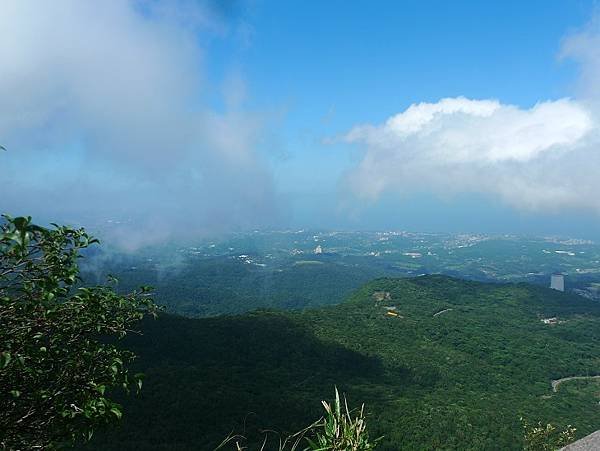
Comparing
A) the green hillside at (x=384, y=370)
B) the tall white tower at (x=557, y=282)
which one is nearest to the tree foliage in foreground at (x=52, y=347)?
the green hillside at (x=384, y=370)

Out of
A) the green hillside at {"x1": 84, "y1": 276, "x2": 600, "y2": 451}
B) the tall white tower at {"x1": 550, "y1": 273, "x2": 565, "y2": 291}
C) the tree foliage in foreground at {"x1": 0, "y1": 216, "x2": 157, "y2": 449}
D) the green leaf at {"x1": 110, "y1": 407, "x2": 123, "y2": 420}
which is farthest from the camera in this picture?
the tall white tower at {"x1": 550, "y1": 273, "x2": 565, "y2": 291}

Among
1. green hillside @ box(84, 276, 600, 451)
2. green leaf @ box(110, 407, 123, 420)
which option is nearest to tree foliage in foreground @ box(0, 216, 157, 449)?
green leaf @ box(110, 407, 123, 420)

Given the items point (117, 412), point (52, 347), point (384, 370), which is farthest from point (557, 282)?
point (52, 347)

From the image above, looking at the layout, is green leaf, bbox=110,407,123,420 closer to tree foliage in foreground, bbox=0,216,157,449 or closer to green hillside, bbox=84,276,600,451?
tree foliage in foreground, bbox=0,216,157,449

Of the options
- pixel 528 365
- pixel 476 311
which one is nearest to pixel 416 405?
pixel 528 365

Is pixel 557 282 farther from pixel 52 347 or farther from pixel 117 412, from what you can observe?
pixel 52 347

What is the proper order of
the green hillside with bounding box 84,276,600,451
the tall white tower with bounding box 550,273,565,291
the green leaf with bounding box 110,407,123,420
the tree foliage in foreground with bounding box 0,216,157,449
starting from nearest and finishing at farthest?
the tree foliage in foreground with bounding box 0,216,157,449 → the green leaf with bounding box 110,407,123,420 → the green hillside with bounding box 84,276,600,451 → the tall white tower with bounding box 550,273,565,291

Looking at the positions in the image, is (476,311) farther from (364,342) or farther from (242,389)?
(242,389)
